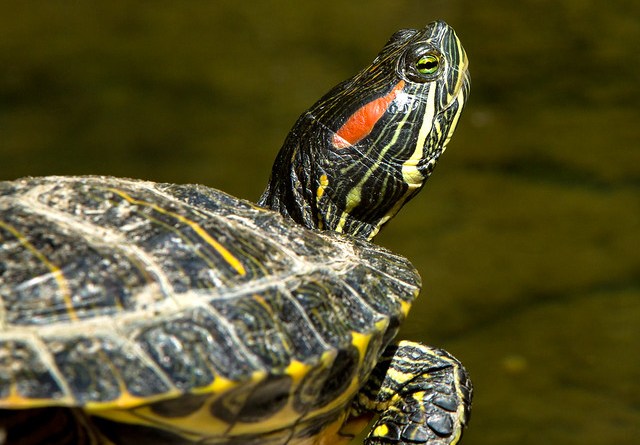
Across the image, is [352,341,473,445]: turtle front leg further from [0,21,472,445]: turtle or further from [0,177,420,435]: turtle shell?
[0,177,420,435]: turtle shell

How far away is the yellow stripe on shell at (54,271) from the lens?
1305 mm

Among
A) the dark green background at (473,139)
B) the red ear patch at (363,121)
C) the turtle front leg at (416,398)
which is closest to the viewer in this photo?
the turtle front leg at (416,398)

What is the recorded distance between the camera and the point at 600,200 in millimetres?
4512

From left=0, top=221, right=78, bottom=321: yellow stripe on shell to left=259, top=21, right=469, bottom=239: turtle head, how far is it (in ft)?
2.89

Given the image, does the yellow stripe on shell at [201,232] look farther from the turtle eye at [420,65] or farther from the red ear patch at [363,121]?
the turtle eye at [420,65]

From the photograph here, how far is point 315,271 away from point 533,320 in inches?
99.5

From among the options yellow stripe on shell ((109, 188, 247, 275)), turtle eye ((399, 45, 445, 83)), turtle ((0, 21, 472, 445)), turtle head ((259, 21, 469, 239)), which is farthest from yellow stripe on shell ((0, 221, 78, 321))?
turtle eye ((399, 45, 445, 83))

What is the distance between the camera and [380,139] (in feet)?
6.95

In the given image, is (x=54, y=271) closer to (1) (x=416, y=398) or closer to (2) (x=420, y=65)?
(1) (x=416, y=398)

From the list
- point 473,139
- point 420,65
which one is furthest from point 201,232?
point 473,139

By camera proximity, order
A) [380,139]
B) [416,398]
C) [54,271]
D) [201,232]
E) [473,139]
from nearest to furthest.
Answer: [54,271] < [201,232] < [416,398] < [380,139] < [473,139]

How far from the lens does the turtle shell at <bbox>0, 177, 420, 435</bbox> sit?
1262mm

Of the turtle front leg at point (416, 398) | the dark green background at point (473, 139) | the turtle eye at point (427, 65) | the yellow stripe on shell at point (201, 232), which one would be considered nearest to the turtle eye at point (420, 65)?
the turtle eye at point (427, 65)

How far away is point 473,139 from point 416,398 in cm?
347
